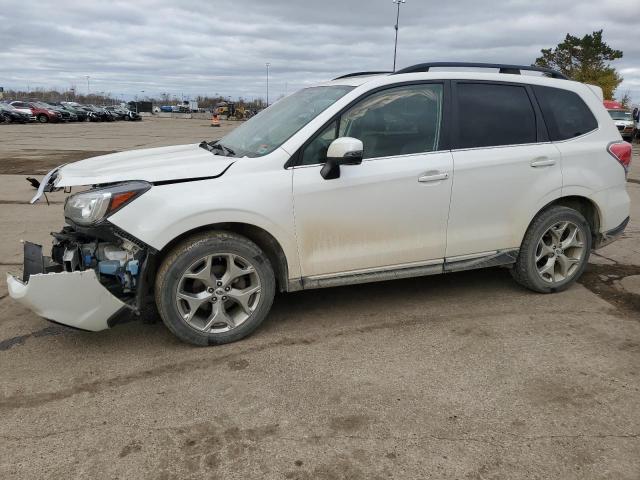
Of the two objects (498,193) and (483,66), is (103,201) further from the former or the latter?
(483,66)

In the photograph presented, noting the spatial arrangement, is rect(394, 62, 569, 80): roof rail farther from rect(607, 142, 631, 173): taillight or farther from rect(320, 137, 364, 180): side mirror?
rect(320, 137, 364, 180): side mirror

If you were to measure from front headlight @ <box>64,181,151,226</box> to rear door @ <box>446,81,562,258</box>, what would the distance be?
2.28 metres

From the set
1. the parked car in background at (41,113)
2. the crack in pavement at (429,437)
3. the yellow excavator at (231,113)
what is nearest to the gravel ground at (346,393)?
the crack in pavement at (429,437)

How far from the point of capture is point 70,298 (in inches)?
131

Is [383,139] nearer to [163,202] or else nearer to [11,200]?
[163,202]

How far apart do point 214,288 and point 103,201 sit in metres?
0.89

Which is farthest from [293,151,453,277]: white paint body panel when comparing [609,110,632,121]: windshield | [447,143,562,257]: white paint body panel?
[609,110,632,121]: windshield

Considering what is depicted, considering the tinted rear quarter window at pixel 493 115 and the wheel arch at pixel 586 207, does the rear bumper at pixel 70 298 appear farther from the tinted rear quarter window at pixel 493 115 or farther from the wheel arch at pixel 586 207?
the wheel arch at pixel 586 207

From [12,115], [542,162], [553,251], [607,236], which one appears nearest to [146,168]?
[542,162]

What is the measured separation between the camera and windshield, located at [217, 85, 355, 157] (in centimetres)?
391

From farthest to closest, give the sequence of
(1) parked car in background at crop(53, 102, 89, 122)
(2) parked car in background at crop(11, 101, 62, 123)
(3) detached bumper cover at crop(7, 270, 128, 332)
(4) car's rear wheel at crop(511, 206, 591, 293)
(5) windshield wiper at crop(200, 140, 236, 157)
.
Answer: (1) parked car in background at crop(53, 102, 89, 122), (2) parked car in background at crop(11, 101, 62, 123), (4) car's rear wheel at crop(511, 206, 591, 293), (5) windshield wiper at crop(200, 140, 236, 157), (3) detached bumper cover at crop(7, 270, 128, 332)

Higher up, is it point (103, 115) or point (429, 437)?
point (103, 115)

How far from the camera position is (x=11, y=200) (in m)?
8.99

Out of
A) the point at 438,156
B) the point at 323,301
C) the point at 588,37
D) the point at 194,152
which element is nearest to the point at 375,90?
the point at 438,156
